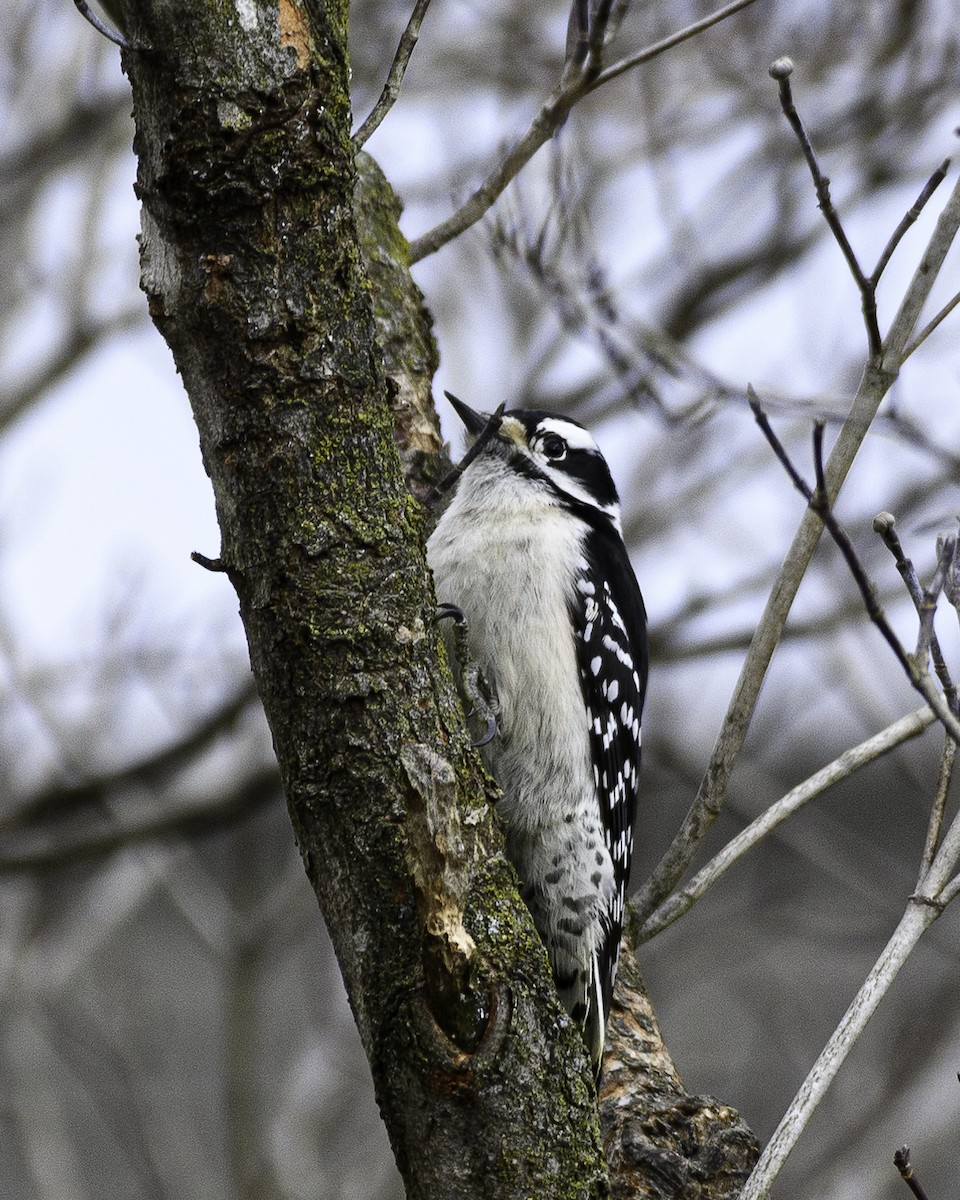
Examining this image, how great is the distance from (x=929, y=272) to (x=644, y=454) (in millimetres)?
5185

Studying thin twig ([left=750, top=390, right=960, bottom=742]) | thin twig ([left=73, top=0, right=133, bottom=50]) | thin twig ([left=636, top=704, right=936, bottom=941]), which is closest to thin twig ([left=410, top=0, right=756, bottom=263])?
thin twig ([left=73, top=0, right=133, bottom=50])

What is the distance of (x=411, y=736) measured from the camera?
2.38 meters

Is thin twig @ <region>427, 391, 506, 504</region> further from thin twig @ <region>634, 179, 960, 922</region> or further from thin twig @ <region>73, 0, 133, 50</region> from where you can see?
thin twig @ <region>73, 0, 133, 50</region>

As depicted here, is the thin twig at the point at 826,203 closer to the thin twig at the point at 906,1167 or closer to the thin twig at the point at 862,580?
the thin twig at the point at 862,580

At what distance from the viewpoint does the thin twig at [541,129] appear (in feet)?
10.3

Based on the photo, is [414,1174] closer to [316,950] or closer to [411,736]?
[411,736]

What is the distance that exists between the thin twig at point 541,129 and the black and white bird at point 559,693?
527 mm

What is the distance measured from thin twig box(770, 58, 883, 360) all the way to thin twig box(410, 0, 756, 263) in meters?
0.72

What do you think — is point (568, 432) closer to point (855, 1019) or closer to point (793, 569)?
point (793, 569)

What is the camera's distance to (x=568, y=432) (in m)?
4.55

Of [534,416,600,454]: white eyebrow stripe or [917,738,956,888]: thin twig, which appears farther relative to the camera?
[534,416,600,454]: white eyebrow stripe

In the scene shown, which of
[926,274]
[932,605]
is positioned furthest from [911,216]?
[932,605]

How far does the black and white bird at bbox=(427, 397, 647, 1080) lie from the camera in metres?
3.71

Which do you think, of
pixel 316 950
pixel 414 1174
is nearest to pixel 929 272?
pixel 414 1174
